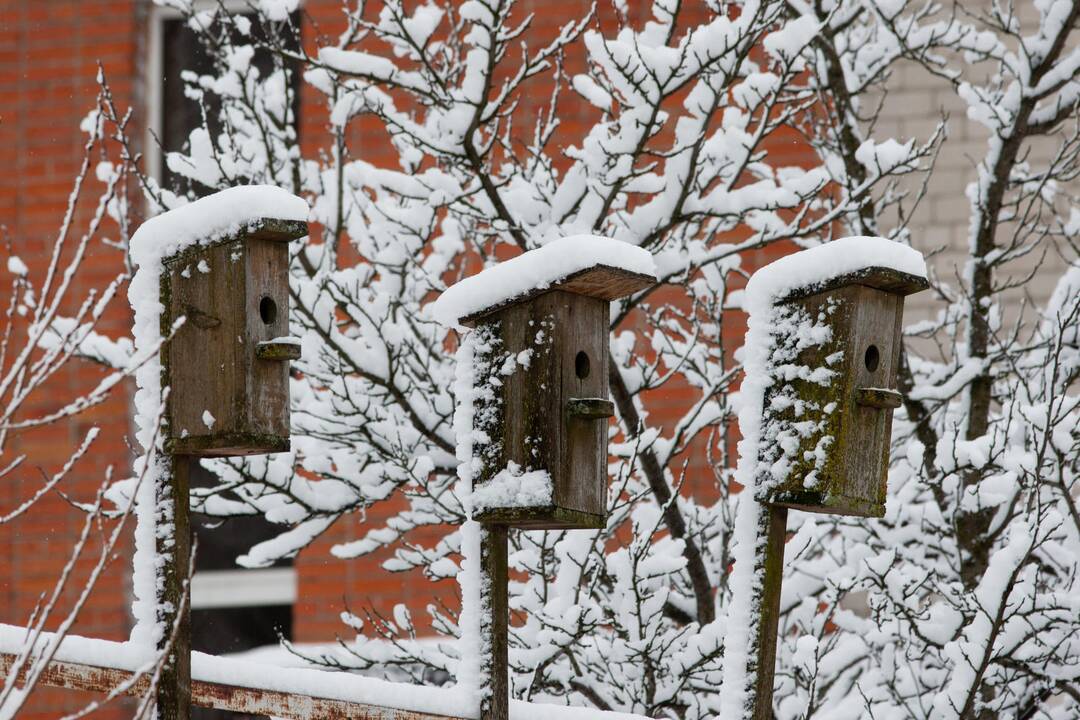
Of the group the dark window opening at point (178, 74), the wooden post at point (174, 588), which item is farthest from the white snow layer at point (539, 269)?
the dark window opening at point (178, 74)

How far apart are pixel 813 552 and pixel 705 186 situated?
1.29m

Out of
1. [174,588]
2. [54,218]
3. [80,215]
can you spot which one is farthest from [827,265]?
[54,218]

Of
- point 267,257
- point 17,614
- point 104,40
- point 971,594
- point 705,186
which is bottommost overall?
point 17,614

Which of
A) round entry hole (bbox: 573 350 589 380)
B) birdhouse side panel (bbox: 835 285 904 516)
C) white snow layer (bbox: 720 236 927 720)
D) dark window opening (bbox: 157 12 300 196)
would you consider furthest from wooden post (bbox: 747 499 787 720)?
dark window opening (bbox: 157 12 300 196)

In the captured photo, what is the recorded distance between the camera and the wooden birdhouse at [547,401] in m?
2.76

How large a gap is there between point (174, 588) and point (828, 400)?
50.8 inches

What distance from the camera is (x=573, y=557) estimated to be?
4.03 metres

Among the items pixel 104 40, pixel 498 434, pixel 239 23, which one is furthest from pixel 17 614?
pixel 498 434

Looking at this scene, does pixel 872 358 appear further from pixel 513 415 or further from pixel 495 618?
pixel 495 618

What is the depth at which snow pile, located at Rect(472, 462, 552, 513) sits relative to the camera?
8.93ft

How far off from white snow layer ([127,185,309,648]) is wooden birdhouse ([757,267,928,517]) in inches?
37.8

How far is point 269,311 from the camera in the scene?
296cm

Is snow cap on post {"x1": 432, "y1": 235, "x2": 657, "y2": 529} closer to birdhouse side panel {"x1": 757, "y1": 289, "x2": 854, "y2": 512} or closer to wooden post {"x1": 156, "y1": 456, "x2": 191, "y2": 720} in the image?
birdhouse side panel {"x1": 757, "y1": 289, "x2": 854, "y2": 512}

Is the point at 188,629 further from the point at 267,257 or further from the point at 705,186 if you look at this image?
the point at 705,186
